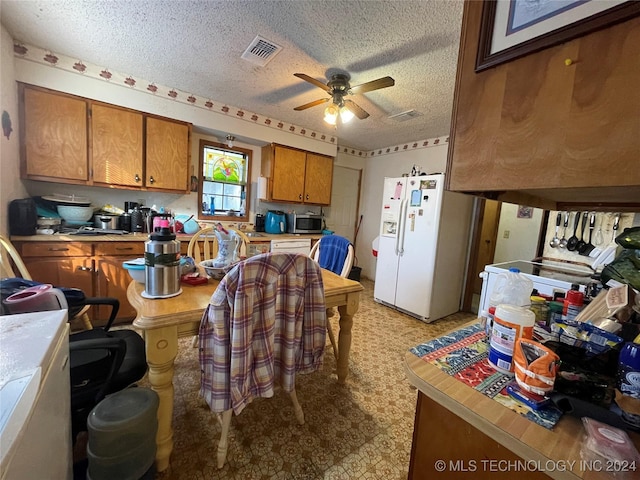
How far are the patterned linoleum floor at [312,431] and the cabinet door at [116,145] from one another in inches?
74.1

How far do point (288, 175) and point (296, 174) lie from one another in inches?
5.2

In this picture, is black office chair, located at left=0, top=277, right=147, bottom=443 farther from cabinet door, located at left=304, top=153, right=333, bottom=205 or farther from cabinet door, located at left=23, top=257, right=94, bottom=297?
cabinet door, located at left=304, top=153, right=333, bottom=205

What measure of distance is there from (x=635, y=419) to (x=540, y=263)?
2365 mm

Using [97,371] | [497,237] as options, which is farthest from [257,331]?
[497,237]

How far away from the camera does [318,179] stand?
3.96 meters

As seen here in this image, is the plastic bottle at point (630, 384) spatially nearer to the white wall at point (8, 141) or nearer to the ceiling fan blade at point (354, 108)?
the ceiling fan blade at point (354, 108)

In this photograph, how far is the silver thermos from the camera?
1.13 metres

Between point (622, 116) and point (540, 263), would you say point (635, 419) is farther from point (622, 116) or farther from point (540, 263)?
point (540, 263)

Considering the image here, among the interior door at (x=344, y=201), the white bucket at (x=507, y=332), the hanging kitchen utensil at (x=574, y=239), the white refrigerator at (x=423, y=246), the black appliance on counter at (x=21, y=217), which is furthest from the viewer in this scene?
the interior door at (x=344, y=201)

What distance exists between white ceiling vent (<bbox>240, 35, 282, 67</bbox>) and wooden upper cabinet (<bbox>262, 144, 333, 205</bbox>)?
1405 millimetres

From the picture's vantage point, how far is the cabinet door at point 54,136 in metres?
2.14

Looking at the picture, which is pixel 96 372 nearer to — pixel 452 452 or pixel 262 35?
pixel 452 452

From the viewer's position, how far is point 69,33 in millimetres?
1915

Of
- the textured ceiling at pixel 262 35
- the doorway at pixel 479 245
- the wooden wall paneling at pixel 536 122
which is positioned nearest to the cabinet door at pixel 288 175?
the textured ceiling at pixel 262 35
